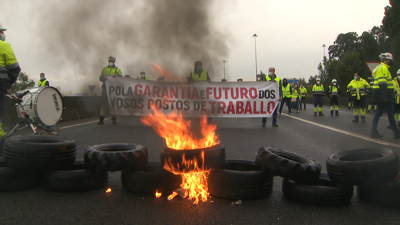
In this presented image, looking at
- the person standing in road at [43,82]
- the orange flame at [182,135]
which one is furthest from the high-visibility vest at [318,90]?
the orange flame at [182,135]

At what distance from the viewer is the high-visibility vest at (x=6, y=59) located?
5.75 meters

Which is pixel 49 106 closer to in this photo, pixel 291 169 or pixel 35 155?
pixel 35 155

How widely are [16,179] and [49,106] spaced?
5.54m

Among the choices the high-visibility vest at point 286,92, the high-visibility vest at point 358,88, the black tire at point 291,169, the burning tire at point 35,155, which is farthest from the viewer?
the high-visibility vest at point 286,92

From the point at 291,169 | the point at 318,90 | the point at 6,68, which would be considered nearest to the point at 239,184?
the point at 291,169

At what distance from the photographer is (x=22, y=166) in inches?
149

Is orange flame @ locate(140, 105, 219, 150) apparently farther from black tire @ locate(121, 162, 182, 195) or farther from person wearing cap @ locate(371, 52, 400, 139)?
person wearing cap @ locate(371, 52, 400, 139)

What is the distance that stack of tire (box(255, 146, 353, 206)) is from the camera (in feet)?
10.9

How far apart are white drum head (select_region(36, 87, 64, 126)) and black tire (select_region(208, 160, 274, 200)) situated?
6.34m

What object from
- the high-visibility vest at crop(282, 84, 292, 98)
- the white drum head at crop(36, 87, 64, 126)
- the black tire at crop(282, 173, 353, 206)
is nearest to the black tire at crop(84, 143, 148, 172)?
the black tire at crop(282, 173, 353, 206)

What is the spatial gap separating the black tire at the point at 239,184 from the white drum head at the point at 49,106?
6.34 metres

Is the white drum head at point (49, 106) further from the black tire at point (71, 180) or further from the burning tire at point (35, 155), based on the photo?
the black tire at point (71, 180)

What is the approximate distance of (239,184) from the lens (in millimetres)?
3492

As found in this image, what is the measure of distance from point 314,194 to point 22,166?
325 cm
